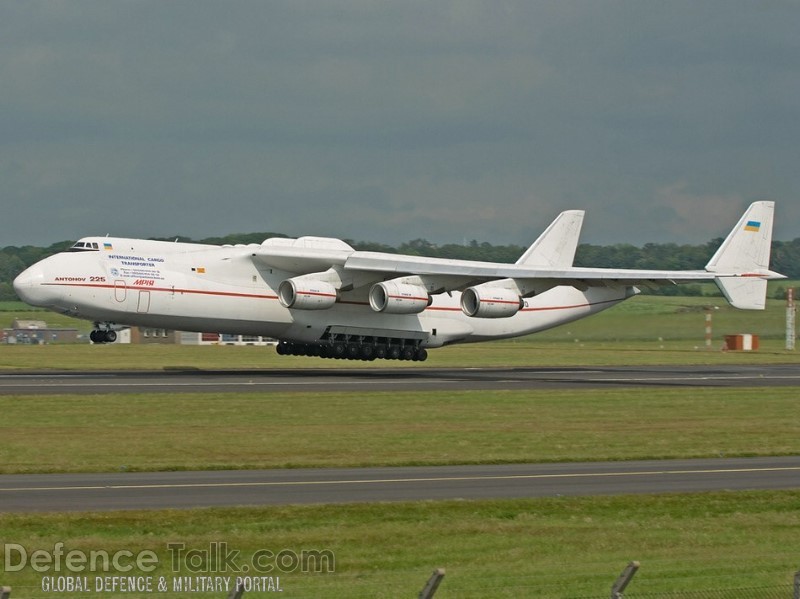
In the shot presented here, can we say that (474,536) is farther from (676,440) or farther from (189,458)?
(676,440)

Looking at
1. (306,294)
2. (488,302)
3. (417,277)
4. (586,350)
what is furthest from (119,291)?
(586,350)

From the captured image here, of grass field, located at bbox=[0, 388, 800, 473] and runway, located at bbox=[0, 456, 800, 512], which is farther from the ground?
runway, located at bbox=[0, 456, 800, 512]

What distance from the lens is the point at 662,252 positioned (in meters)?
103

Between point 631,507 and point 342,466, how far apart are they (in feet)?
17.6

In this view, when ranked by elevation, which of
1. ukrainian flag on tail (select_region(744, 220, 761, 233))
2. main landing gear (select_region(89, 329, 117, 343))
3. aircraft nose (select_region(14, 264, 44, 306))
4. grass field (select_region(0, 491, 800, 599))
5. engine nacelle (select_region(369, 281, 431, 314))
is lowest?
main landing gear (select_region(89, 329, 117, 343))

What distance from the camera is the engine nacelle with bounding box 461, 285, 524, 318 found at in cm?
4125

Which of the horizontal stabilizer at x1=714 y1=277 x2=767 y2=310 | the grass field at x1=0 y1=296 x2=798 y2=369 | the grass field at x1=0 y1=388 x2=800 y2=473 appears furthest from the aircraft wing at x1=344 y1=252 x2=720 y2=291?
the grass field at x1=0 y1=296 x2=798 y2=369

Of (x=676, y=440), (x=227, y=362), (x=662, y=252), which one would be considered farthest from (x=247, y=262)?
(x=662, y=252)

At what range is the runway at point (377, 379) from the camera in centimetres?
3466

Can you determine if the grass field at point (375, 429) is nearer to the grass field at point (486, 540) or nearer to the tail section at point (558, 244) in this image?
the grass field at point (486, 540)

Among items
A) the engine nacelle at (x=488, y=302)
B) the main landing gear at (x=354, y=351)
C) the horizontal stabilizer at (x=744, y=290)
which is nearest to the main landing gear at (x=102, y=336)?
the main landing gear at (x=354, y=351)

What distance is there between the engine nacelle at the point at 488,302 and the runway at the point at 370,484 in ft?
67.9

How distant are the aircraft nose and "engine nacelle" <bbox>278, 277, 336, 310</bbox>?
7.84m

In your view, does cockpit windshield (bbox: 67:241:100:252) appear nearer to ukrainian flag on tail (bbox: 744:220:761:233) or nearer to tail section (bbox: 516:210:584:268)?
tail section (bbox: 516:210:584:268)
